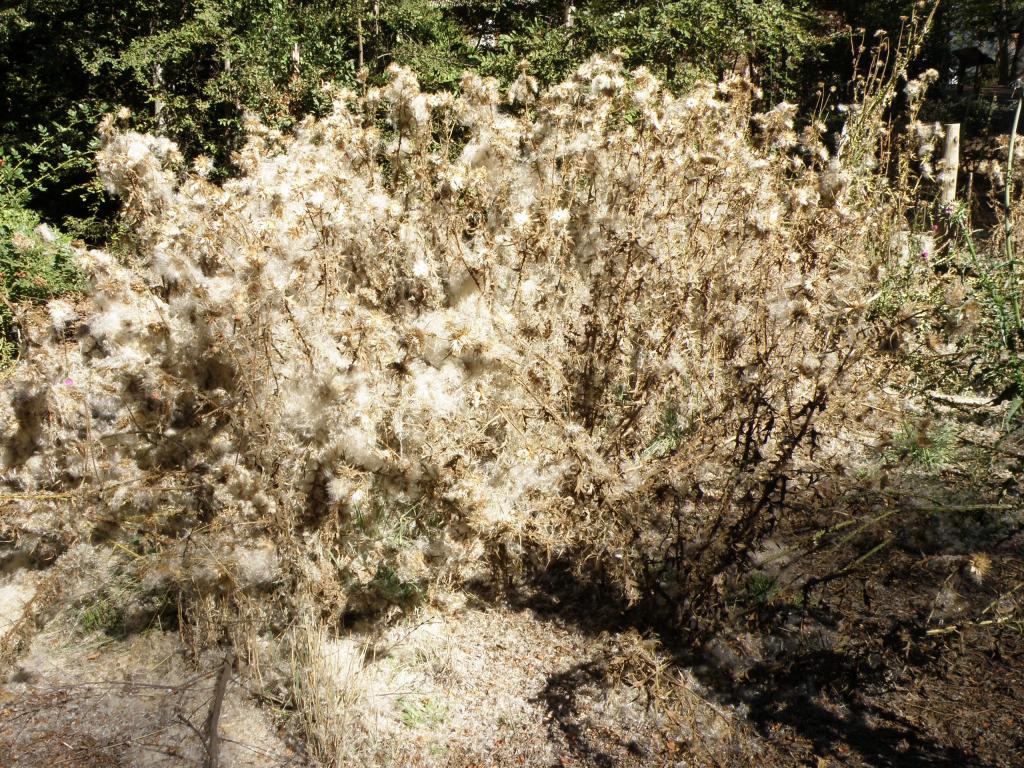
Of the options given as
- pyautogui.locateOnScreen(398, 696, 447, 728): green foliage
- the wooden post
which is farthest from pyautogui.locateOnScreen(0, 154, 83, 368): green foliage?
the wooden post

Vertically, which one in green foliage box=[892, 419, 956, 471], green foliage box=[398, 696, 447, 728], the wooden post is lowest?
green foliage box=[398, 696, 447, 728]

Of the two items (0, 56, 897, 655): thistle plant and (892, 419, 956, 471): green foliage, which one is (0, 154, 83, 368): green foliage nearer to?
(0, 56, 897, 655): thistle plant

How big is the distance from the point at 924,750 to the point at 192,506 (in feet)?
7.68

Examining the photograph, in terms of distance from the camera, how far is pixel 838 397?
2.71 metres

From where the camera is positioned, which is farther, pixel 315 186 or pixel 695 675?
pixel 315 186

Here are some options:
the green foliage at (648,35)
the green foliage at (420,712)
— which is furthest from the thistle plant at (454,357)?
the green foliage at (648,35)

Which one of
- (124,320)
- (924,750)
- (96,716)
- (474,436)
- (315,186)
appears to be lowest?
(96,716)

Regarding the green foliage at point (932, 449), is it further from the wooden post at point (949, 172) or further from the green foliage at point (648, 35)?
the green foliage at point (648, 35)

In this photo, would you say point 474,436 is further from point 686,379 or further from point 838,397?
point 838,397

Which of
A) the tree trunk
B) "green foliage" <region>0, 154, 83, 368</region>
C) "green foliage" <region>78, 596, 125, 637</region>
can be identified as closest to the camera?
"green foliage" <region>78, 596, 125, 637</region>

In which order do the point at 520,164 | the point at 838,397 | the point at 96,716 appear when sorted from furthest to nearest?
the point at 520,164, the point at 838,397, the point at 96,716

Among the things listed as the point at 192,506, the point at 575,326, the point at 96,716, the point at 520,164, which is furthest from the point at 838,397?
the point at 96,716

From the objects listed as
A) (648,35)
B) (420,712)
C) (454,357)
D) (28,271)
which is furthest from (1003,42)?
(420,712)

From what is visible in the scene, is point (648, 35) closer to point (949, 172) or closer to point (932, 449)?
point (949, 172)
